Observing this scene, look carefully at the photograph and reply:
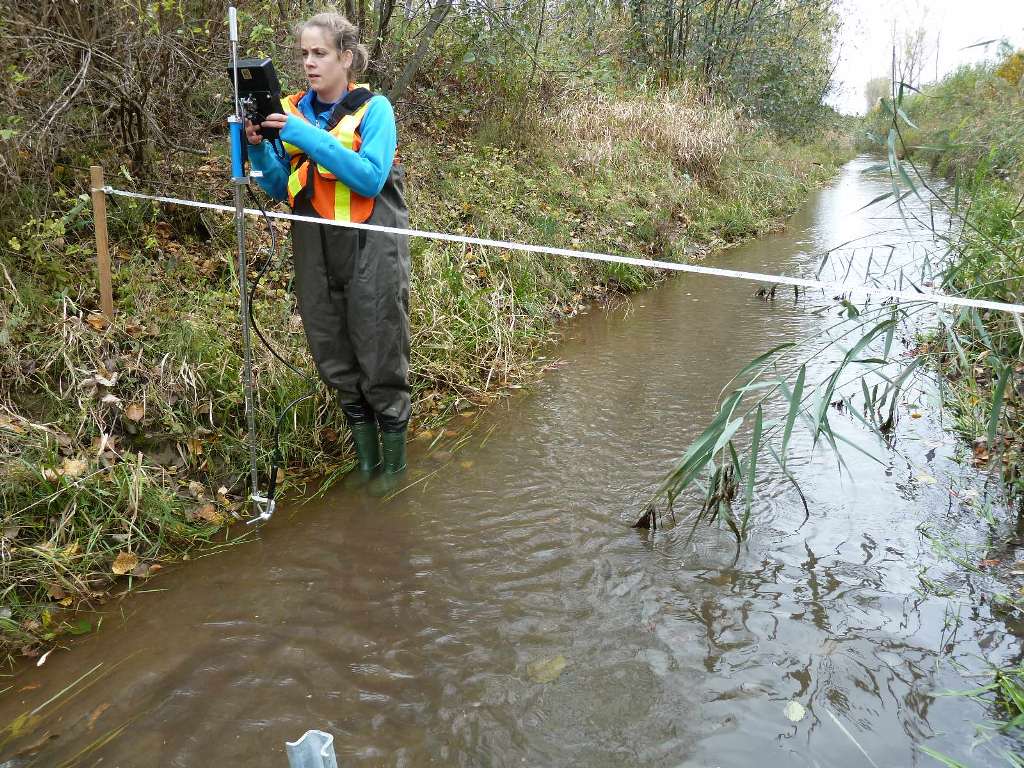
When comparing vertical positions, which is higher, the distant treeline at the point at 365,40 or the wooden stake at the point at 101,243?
the distant treeline at the point at 365,40

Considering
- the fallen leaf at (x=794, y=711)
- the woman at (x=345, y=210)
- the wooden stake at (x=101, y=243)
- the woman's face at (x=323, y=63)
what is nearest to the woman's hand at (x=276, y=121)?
the woman at (x=345, y=210)

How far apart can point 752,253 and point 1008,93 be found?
3667 millimetres

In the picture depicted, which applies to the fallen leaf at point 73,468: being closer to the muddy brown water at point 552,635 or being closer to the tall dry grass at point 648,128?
the muddy brown water at point 552,635

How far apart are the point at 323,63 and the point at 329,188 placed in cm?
51

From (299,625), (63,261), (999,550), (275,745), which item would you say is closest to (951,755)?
(999,550)

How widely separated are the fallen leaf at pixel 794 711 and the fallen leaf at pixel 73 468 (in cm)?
290

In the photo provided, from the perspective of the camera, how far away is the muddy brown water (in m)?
2.28

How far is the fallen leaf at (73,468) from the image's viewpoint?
3.15 m

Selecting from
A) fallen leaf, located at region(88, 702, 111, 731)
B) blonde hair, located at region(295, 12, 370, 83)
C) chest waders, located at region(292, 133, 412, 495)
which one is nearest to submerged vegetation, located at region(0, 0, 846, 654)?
fallen leaf, located at region(88, 702, 111, 731)

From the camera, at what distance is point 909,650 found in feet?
8.46

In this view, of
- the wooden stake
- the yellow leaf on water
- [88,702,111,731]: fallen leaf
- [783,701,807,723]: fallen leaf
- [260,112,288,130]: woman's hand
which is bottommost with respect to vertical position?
[88,702,111,731]: fallen leaf

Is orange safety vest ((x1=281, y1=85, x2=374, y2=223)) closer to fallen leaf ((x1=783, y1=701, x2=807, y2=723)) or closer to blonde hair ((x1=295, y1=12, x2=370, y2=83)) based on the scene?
blonde hair ((x1=295, y1=12, x2=370, y2=83))

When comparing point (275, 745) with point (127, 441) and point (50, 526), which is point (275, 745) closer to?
point (50, 526)

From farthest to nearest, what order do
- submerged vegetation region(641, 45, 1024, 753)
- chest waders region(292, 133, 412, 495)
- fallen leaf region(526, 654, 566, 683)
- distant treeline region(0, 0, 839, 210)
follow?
distant treeline region(0, 0, 839, 210) < chest waders region(292, 133, 412, 495) < submerged vegetation region(641, 45, 1024, 753) < fallen leaf region(526, 654, 566, 683)
